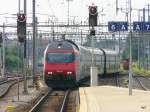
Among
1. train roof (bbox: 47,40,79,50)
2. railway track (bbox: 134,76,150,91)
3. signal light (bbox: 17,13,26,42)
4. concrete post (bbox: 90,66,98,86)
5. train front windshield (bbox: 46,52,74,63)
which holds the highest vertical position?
signal light (bbox: 17,13,26,42)

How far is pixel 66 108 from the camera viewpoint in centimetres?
2706

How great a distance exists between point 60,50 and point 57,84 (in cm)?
227

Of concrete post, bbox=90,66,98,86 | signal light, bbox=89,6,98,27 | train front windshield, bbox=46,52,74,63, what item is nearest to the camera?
signal light, bbox=89,6,98,27

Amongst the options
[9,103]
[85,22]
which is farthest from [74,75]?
[85,22]

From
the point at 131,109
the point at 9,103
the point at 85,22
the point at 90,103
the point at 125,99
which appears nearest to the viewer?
the point at 131,109

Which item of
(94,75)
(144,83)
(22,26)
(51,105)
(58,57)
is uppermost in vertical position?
(22,26)

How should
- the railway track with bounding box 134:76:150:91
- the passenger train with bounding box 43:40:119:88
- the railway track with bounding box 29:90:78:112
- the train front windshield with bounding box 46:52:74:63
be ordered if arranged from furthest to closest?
the railway track with bounding box 134:76:150:91, the train front windshield with bounding box 46:52:74:63, the passenger train with bounding box 43:40:119:88, the railway track with bounding box 29:90:78:112

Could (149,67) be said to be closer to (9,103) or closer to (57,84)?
(57,84)

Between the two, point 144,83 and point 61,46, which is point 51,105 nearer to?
point 61,46

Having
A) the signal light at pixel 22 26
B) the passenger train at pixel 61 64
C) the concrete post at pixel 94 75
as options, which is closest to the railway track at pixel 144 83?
the concrete post at pixel 94 75

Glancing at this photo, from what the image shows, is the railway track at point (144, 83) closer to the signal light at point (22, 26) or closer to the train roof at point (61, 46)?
the train roof at point (61, 46)

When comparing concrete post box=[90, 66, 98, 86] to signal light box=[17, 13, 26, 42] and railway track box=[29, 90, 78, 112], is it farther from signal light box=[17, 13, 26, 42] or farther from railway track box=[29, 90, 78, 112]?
railway track box=[29, 90, 78, 112]

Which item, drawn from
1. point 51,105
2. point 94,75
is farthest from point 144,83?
point 51,105

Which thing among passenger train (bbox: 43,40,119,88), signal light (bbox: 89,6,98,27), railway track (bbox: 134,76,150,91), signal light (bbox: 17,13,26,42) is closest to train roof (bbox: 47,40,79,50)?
passenger train (bbox: 43,40,119,88)
